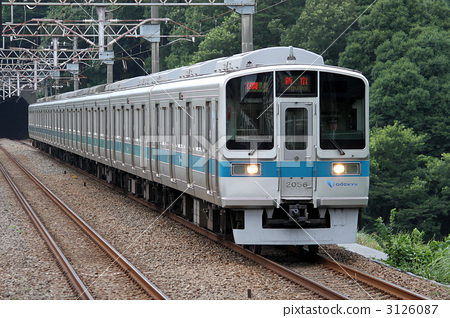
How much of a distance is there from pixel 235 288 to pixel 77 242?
16.2ft

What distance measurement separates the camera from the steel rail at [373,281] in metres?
8.72

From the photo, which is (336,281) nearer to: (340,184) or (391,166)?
(340,184)

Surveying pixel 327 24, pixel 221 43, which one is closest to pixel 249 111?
pixel 327 24

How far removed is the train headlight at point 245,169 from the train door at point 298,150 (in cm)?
36

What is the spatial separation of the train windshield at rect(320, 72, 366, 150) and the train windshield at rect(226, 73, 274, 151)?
75 cm

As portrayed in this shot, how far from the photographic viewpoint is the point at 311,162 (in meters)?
11.2

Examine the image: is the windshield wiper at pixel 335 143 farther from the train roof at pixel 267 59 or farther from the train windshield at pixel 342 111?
the train roof at pixel 267 59

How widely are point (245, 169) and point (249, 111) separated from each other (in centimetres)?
79

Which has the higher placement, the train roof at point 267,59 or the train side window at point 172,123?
the train roof at point 267,59

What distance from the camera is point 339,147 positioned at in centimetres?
1123

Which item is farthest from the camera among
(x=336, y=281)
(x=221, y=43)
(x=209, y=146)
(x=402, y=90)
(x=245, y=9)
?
(x=221, y=43)

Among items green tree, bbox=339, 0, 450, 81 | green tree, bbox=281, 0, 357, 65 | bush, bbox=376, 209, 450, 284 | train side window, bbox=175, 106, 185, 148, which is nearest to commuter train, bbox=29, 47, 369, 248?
bush, bbox=376, 209, 450, 284

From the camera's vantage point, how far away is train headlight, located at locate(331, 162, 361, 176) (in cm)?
1126

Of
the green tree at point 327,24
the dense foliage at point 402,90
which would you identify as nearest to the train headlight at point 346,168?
the dense foliage at point 402,90
